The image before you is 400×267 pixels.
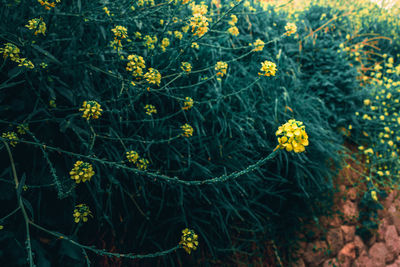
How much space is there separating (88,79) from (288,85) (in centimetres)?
221

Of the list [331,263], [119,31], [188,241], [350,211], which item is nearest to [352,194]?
[350,211]

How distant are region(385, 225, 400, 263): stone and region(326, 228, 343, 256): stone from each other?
2.26 feet

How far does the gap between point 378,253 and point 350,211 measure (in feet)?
1.68

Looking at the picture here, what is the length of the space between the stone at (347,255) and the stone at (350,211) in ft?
0.82

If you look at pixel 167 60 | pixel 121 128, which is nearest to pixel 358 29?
pixel 167 60

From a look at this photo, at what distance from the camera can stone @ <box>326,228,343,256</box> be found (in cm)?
276

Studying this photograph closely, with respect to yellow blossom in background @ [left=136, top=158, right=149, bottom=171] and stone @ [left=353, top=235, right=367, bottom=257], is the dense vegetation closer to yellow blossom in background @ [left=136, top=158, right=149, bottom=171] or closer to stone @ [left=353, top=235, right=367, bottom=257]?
yellow blossom in background @ [left=136, top=158, right=149, bottom=171]

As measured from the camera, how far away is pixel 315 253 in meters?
2.67

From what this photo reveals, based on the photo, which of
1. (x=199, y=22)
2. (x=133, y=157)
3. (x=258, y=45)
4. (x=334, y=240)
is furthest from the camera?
(x=334, y=240)

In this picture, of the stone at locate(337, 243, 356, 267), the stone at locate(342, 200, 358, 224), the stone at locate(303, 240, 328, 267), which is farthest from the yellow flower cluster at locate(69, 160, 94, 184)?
the stone at locate(342, 200, 358, 224)

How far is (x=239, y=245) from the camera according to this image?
7.63 ft

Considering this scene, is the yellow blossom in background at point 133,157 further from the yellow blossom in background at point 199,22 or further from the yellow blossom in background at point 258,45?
the yellow blossom in background at point 258,45

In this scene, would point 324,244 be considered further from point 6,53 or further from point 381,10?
point 381,10

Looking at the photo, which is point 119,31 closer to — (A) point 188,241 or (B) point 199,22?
(B) point 199,22
